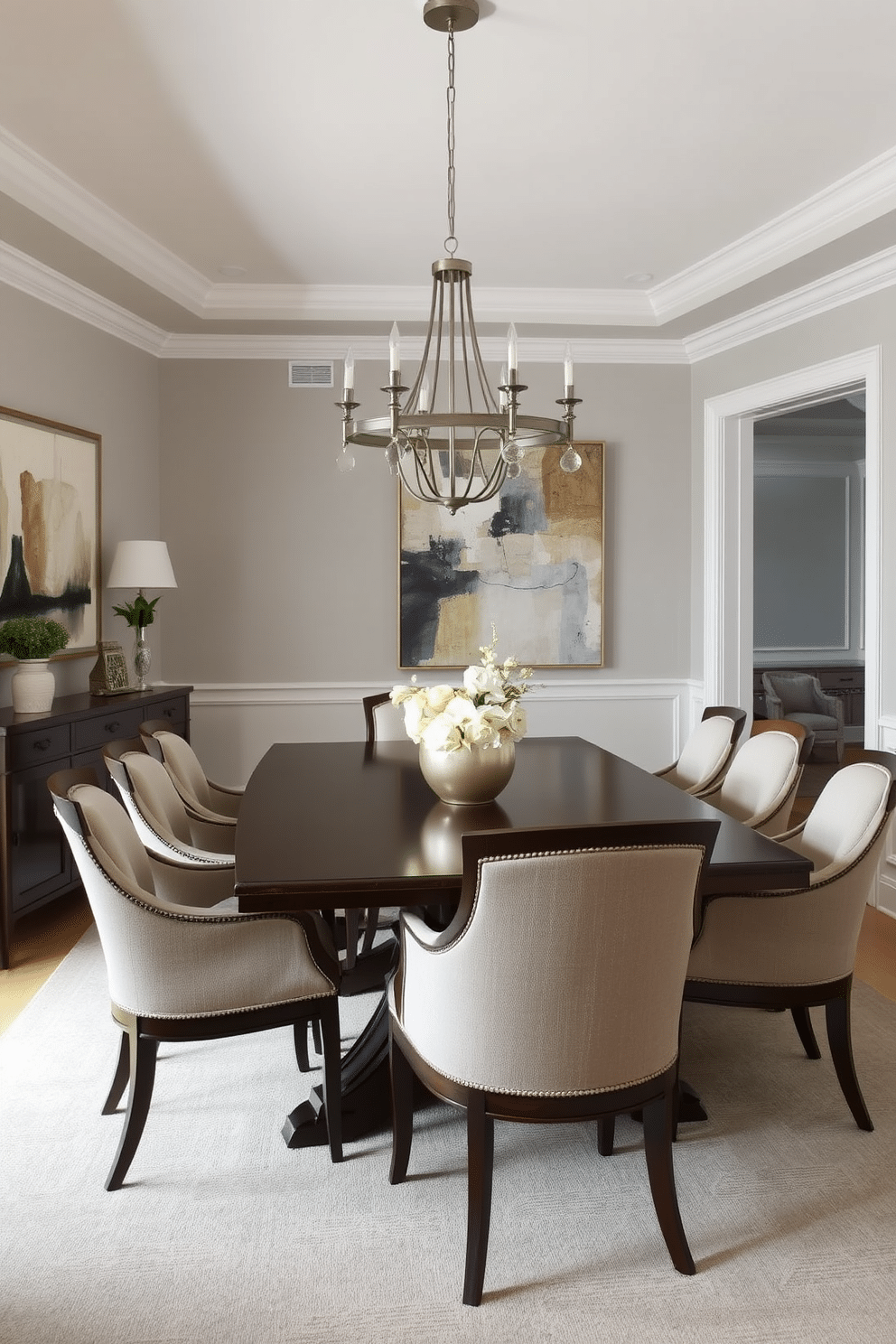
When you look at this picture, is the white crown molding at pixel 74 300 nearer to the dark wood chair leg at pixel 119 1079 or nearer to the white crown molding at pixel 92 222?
the white crown molding at pixel 92 222

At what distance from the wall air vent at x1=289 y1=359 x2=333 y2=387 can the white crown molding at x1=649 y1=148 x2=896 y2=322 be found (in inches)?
71.2

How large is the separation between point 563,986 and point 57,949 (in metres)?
2.85

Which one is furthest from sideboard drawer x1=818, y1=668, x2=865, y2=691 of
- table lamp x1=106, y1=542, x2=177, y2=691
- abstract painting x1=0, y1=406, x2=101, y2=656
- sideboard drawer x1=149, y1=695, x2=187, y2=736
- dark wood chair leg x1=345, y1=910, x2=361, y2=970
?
dark wood chair leg x1=345, y1=910, x2=361, y2=970

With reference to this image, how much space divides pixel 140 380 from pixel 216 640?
57.5 inches

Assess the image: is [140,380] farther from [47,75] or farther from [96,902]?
[96,902]

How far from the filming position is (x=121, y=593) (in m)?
5.31

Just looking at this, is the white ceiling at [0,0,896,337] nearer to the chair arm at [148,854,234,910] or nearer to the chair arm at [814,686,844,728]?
the chair arm at [148,854,234,910]

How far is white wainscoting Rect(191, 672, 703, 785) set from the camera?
5672 mm

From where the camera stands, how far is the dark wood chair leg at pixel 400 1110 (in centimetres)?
227

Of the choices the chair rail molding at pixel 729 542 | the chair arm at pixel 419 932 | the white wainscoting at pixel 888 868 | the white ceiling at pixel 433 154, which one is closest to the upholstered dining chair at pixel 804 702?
the chair rail molding at pixel 729 542

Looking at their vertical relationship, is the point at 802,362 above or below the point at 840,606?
above

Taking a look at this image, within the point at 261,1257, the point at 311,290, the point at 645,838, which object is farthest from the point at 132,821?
the point at 311,290

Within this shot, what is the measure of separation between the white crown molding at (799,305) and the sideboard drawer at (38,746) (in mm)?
3827

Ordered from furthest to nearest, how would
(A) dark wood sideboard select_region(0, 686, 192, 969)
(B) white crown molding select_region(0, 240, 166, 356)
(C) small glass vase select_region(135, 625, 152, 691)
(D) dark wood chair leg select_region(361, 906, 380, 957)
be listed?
(C) small glass vase select_region(135, 625, 152, 691)
(B) white crown molding select_region(0, 240, 166, 356)
(D) dark wood chair leg select_region(361, 906, 380, 957)
(A) dark wood sideboard select_region(0, 686, 192, 969)
